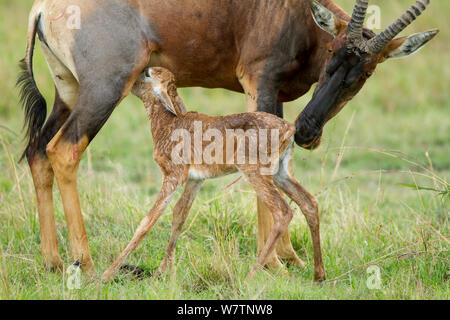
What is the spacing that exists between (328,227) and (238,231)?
801mm

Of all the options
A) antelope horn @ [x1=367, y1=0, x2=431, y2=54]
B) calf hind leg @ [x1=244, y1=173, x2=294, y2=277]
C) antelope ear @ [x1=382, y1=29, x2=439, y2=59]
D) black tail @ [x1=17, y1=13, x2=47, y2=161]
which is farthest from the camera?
black tail @ [x1=17, y1=13, x2=47, y2=161]

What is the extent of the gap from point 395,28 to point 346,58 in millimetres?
383

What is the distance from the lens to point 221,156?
4.68m

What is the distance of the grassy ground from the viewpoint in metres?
4.69

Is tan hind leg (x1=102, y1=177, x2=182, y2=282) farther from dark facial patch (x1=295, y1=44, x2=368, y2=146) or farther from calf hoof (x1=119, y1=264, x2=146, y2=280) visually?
dark facial patch (x1=295, y1=44, x2=368, y2=146)

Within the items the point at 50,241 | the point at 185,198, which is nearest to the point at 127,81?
the point at 185,198

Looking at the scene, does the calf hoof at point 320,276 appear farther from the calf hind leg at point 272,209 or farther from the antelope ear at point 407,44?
the antelope ear at point 407,44

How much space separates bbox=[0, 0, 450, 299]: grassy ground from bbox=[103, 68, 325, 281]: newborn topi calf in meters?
0.28

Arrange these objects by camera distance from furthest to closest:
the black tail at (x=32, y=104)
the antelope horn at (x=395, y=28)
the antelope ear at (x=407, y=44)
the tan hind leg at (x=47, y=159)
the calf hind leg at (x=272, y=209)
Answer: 1. the black tail at (x=32, y=104)
2. the tan hind leg at (x=47, y=159)
3. the antelope ear at (x=407, y=44)
4. the antelope horn at (x=395, y=28)
5. the calf hind leg at (x=272, y=209)

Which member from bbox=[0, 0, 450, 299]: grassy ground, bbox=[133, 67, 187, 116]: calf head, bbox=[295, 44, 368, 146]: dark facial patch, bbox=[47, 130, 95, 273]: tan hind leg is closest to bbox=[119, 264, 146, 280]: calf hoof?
bbox=[0, 0, 450, 299]: grassy ground

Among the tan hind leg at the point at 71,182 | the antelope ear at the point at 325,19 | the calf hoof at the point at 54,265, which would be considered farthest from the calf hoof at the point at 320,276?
the calf hoof at the point at 54,265

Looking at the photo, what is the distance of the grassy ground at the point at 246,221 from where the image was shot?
4.69 m

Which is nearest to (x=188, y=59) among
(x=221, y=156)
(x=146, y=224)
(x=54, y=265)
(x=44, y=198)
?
(x=221, y=156)

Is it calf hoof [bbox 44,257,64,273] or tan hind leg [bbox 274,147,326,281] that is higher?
tan hind leg [bbox 274,147,326,281]
